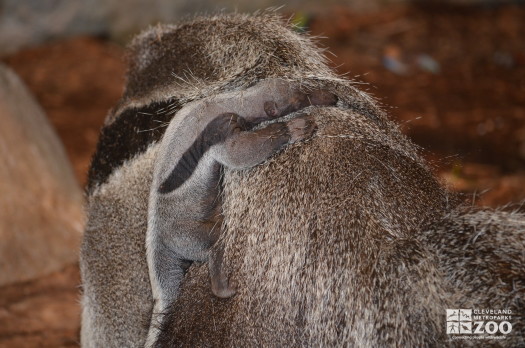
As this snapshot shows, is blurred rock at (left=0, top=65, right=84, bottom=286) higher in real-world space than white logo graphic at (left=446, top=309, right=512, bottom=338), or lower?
higher

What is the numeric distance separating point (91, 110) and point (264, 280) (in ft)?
22.8

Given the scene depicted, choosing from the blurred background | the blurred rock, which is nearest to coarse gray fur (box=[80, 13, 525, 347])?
the blurred background

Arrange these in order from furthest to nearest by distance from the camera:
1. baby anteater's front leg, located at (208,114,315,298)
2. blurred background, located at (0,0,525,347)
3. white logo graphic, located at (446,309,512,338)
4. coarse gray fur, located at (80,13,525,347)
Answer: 1. blurred background, located at (0,0,525,347)
2. baby anteater's front leg, located at (208,114,315,298)
3. coarse gray fur, located at (80,13,525,347)
4. white logo graphic, located at (446,309,512,338)

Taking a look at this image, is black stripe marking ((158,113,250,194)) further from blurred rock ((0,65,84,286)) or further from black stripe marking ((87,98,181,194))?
blurred rock ((0,65,84,286))

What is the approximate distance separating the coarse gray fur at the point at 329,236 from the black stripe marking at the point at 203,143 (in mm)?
151

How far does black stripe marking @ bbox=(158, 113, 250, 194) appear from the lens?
290 cm

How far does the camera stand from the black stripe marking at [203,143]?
290cm

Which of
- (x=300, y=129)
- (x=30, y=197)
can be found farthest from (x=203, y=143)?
(x=30, y=197)

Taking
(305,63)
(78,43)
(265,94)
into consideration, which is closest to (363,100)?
(305,63)

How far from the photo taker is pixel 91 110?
9.17m

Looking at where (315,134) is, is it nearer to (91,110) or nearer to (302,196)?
(302,196)

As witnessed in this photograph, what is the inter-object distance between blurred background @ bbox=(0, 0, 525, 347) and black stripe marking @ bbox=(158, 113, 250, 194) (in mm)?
1261

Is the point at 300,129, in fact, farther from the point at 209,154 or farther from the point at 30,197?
Answer: the point at 30,197

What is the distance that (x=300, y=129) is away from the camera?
9.35 ft
